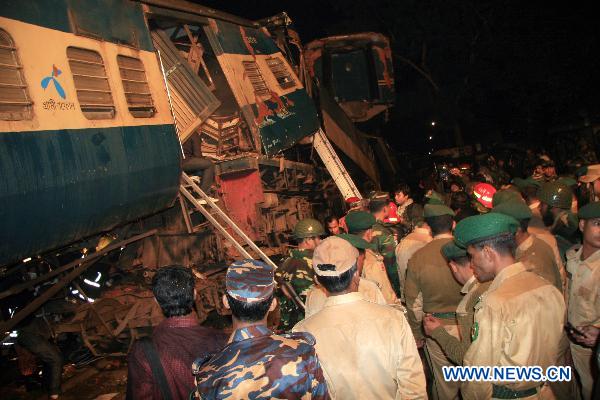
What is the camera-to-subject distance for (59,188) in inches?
170

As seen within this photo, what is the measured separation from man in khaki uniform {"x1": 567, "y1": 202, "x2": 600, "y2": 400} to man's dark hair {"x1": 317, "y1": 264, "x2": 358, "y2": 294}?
202 cm

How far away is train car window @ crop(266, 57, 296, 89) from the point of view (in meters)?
9.41

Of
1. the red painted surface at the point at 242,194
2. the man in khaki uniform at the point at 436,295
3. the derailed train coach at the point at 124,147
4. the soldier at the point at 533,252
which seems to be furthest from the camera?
the red painted surface at the point at 242,194

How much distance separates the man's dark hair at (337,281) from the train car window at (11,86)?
3213 millimetres

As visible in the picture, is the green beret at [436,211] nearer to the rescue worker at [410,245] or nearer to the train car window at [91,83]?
the rescue worker at [410,245]

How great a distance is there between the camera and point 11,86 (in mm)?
3924

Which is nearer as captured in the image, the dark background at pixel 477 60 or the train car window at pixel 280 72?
the train car window at pixel 280 72

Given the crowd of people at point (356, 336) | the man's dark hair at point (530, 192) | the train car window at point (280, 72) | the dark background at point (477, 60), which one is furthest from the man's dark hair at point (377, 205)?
the dark background at point (477, 60)

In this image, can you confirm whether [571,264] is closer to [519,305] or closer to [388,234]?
[519,305]

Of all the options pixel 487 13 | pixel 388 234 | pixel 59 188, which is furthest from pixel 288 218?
pixel 487 13

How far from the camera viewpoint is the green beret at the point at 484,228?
96.9 inches

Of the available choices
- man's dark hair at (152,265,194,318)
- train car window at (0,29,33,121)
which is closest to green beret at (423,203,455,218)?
man's dark hair at (152,265,194,318)

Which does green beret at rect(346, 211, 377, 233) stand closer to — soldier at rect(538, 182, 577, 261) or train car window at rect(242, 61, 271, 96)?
soldier at rect(538, 182, 577, 261)

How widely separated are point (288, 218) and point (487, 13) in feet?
64.0
